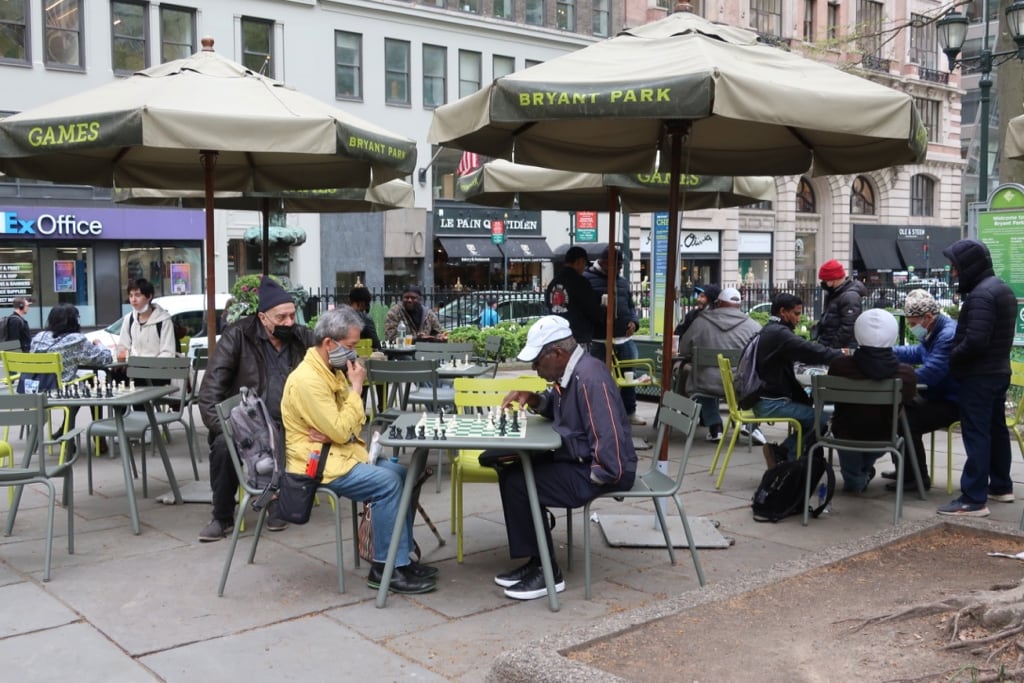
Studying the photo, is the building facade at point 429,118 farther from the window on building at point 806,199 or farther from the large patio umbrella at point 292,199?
the large patio umbrella at point 292,199

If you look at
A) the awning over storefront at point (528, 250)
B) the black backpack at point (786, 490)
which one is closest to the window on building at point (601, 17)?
the awning over storefront at point (528, 250)

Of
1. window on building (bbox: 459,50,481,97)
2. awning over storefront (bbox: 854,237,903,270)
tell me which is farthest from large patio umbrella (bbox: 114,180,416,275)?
awning over storefront (bbox: 854,237,903,270)

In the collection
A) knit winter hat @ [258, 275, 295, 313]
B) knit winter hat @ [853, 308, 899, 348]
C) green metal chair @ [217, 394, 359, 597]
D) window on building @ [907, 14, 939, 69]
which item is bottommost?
green metal chair @ [217, 394, 359, 597]

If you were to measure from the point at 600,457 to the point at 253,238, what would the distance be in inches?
452

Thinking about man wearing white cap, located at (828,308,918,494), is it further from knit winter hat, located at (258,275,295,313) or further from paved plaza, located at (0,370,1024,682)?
knit winter hat, located at (258,275,295,313)

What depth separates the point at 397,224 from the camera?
3497 centimetres

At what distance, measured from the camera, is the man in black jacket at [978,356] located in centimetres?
648

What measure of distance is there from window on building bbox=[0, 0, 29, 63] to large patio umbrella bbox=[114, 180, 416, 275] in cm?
1927

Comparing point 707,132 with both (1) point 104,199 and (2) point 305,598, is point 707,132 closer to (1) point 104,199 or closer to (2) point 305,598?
(2) point 305,598

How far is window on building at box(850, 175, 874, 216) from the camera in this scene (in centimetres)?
4862

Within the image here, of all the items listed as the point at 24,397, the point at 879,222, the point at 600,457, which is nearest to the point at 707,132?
the point at 600,457

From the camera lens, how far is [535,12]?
1470 inches

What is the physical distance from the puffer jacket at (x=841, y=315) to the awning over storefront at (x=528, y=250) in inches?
1087

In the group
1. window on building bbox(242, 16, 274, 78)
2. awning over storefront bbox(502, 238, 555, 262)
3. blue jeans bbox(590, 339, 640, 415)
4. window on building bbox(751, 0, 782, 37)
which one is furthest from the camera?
window on building bbox(751, 0, 782, 37)
